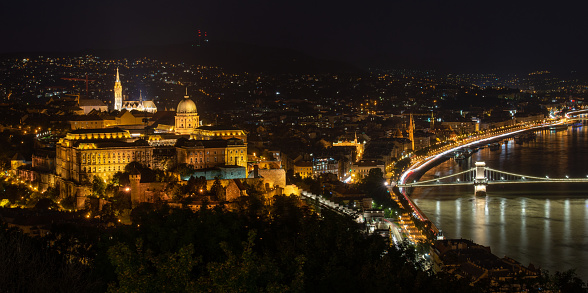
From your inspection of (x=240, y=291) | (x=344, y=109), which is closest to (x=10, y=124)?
(x=240, y=291)

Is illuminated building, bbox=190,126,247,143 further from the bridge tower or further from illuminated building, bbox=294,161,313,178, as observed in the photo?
the bridge tower

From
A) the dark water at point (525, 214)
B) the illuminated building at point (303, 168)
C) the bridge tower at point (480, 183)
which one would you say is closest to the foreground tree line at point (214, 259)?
the dark water at point (525, 214)

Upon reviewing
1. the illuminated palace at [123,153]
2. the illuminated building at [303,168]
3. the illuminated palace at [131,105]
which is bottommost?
the illuminated building at [303,168]

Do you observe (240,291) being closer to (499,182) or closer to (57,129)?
(57,129)

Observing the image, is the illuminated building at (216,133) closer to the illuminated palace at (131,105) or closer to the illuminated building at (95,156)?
the illuminated building at (95,156)

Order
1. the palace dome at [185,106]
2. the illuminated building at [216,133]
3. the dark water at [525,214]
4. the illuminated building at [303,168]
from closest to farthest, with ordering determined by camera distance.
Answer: the dark water at [525,214]
the illuminated building at [216,133]
the palace dome at [185,106]
the illuminated building at [303,168]

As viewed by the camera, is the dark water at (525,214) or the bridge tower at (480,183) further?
the bridge tower at (480,183)
